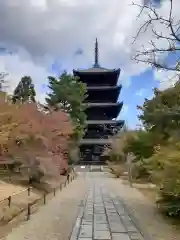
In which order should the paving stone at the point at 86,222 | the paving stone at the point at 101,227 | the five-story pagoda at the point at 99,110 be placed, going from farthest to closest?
the five-story pagoda at the point at 99,110, the paving stone at the point at 86,222, the paving stone at the point at 101,227

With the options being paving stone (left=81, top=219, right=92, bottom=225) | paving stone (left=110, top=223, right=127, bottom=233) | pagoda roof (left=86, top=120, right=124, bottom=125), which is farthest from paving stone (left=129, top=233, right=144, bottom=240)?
pagoda roof (left=86, top=120, right=124, bottom=125)

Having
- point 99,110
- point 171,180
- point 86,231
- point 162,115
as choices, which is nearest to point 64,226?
point 86,231

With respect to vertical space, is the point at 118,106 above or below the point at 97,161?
above

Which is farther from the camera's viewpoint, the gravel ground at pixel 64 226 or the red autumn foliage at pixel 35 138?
the red autumn foliage at pixel 35 138

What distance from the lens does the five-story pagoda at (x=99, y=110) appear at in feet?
192

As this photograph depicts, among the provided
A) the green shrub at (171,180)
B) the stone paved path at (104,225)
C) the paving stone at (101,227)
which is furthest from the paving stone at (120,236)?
the green shrub at (171,180)

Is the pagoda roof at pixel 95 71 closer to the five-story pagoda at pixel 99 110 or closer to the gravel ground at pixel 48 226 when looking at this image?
the five-story pagoda at pixel 99 110

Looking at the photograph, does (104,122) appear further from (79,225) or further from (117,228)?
(117,228)

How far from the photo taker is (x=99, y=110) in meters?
60.9

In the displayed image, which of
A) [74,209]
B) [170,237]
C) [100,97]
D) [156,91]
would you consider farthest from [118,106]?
[170,237]

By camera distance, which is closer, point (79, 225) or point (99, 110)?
point (79, 225)

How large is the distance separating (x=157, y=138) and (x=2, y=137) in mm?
10158

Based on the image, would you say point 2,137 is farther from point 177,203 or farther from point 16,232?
point 177,203

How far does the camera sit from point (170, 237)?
9.57 m
